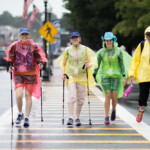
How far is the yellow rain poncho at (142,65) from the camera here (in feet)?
27.0

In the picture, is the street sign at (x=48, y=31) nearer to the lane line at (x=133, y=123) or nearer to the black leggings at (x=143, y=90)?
the lane line at (x=133, y=123)

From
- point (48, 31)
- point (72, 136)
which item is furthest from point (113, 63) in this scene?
point (48, 31)

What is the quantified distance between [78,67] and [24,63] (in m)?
1.06

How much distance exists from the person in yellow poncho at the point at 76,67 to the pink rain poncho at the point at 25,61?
54cm

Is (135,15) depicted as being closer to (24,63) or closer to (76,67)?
(76,67)

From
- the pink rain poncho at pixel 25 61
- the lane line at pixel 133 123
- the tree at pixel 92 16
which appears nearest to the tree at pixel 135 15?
the tree at pixel 92 16

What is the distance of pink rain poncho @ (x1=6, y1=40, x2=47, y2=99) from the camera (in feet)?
27.7

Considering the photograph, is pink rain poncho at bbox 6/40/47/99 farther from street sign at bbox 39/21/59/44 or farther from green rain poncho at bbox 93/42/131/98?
street sign at bbox 39/21/59/44

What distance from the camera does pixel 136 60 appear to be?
27.6ft

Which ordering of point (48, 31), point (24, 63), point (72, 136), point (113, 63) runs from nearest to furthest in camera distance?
point (72, 136) < point (24, 63) < point (113, 63) < point (48, 31)

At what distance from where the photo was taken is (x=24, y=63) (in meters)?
8.45

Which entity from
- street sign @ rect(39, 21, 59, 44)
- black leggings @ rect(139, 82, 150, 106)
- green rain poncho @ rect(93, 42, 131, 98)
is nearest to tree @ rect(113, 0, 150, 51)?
street sign @ rect(39, 21, 59, 44)

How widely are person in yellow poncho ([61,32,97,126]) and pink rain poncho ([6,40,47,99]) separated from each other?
0.54m

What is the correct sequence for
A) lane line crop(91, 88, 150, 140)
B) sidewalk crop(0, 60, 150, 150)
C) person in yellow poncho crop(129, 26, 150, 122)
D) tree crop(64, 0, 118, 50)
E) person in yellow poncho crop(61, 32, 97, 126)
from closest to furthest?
sidewalk crop(0, 60, 150, 150), lane line crop(91, 88, 150, 140), person in yellow poncho crop(129, 26, 150, 122), person in yellow poncho crop(61, 32, 97, 126), tree crop(64, 0, 118, 50)
